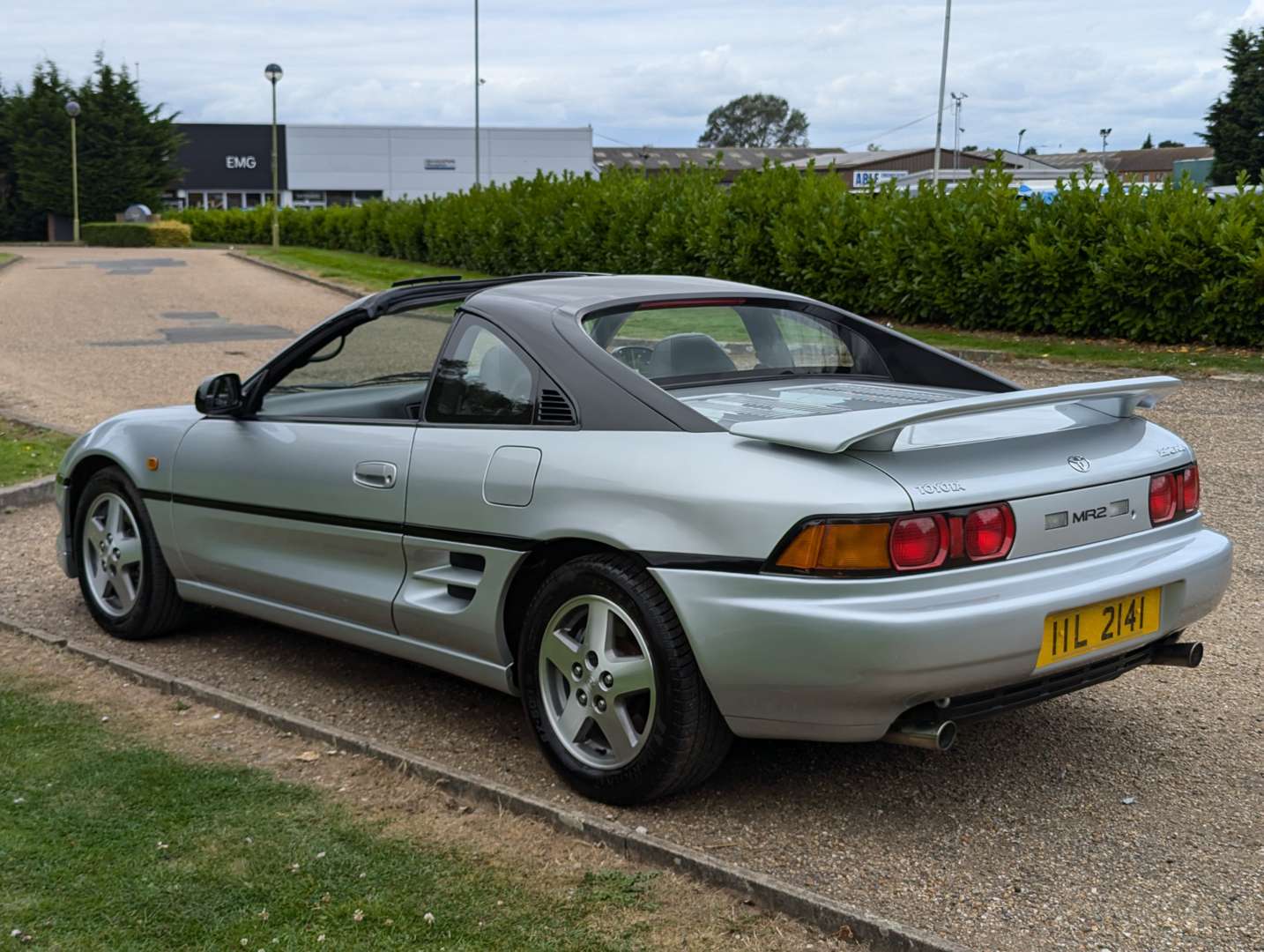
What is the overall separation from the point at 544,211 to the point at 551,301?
19395 mm

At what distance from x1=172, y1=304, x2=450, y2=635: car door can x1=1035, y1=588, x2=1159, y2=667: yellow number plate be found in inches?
79.7

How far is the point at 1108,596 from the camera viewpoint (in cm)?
369

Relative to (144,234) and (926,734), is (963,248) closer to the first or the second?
(926,734)

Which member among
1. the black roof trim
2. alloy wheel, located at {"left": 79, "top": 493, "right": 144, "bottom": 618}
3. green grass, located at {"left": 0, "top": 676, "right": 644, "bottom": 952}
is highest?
the black roof trim

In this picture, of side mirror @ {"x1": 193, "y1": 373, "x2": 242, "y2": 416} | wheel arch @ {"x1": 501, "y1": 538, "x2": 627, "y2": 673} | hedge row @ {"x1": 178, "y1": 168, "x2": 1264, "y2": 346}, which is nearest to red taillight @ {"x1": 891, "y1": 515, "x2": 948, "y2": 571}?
wheel arch @ {"x1": 501, "y1": 538, "x2": 627, "y2": 673}

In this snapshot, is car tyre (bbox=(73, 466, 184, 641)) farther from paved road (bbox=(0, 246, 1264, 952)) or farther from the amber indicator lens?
the amber indicator lens

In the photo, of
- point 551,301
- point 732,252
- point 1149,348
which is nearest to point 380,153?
point 732,252

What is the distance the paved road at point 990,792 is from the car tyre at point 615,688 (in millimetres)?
153

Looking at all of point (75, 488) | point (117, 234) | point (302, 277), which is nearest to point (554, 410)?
point (75, 488)

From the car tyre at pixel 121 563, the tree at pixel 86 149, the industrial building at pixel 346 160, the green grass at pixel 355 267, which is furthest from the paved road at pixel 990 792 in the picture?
the industrial building at pixel 346 160

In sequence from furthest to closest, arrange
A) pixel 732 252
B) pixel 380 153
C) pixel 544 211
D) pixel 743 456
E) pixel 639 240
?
pixel 380 153
pixel 544 211
pixel 639 240
pixel 732 252
pixel 743 456

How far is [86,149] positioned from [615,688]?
61.2 meters

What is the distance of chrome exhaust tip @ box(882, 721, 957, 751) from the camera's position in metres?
3.51

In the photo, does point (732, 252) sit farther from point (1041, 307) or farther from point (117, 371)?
point (117, 371)
